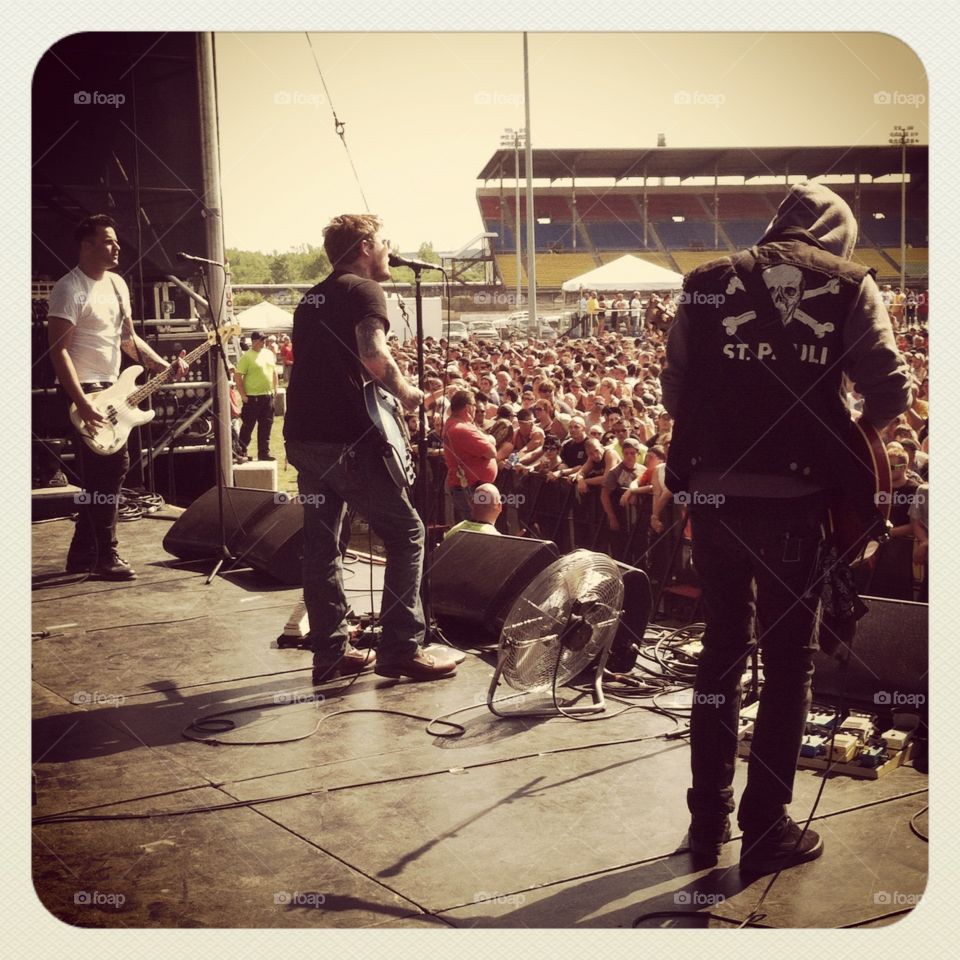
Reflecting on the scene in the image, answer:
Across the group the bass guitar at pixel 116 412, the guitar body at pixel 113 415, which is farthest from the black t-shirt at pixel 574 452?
the guitar body at pixel 113 415

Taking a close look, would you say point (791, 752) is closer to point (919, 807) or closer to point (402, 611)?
point (919, 807)

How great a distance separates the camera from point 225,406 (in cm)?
795

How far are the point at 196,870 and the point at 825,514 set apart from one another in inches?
80.1

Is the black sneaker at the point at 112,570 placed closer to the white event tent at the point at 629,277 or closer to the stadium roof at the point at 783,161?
the stadium roof at the point at 783,161

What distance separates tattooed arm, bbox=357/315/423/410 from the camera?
485cm

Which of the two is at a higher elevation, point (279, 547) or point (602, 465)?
point (602, 465)

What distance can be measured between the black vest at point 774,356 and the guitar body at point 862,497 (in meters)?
0.05

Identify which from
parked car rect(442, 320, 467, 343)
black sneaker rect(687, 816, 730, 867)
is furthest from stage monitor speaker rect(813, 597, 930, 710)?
parked car rect(442, 320, 467, 343)

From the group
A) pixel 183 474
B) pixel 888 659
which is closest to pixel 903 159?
pixel 888 659

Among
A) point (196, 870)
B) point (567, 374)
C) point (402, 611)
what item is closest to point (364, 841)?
point (196, 870)

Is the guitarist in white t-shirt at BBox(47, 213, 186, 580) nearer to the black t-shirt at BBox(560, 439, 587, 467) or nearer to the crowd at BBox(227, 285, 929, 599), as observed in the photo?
the crowd at BBox(227, 285, 929, 599)

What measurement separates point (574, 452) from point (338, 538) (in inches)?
174

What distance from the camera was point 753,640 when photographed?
3465mm

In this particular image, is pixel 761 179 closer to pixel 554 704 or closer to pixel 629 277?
pixel 554 704
